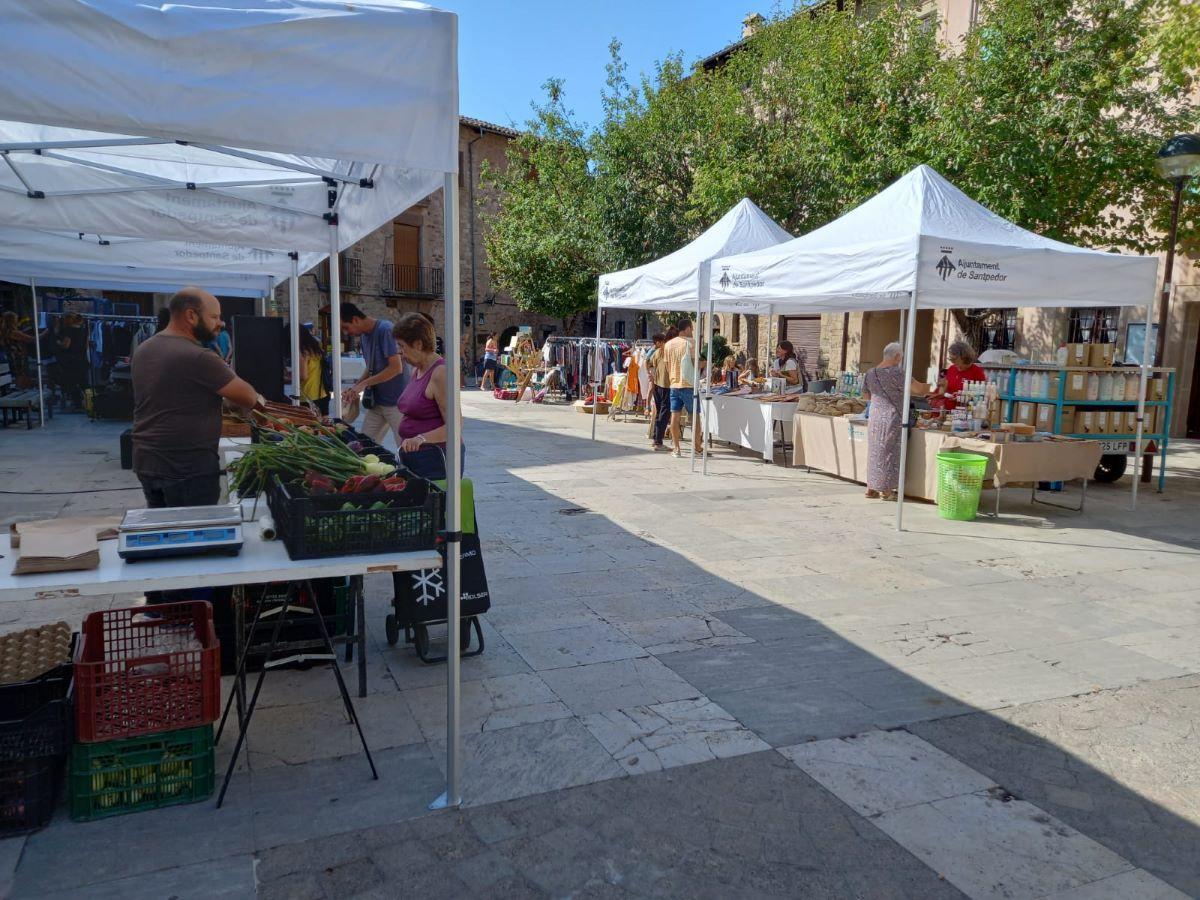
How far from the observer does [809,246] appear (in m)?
8.55

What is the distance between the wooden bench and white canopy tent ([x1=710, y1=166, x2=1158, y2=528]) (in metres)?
11.1

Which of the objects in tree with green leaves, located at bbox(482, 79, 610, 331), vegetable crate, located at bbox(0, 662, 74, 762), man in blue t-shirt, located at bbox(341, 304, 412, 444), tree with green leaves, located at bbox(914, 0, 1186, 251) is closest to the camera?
vegetable crate, located at bbox(0, 662, 74, 762)

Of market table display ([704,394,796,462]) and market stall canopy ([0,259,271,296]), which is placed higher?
market stall canopy ([0,259,271,296])

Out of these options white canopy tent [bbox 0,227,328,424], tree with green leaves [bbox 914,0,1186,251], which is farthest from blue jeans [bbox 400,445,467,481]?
tree with green leaves [bbox 914,0,1186,251]

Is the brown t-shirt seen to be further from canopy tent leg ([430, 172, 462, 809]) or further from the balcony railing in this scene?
the balcony railing

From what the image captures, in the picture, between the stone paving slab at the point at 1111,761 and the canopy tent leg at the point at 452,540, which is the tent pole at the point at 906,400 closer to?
the stone paving slab at the point at 1111,761

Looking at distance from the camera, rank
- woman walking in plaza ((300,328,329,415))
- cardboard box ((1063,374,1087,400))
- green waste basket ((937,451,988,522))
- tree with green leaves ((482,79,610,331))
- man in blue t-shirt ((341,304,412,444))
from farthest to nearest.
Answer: tree with green leaves ((482,79,610,331)) → woman walking in plaza ((300,328,329,415)) → cardboard box ((1063,374,1087,400)) → green waste basket ((937,451,988,522)) → man in blue t-shirt ((341,304,412,444))

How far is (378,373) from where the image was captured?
262 inches

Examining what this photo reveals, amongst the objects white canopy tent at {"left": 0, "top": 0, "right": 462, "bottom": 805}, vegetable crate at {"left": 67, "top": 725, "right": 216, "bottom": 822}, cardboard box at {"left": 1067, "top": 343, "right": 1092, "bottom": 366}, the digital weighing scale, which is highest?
white canopy tent at {"left": 0, "top": 0, "right": 462, "bottom": 805}

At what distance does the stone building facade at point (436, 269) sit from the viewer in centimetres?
3114

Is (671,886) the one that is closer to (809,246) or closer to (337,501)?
(337,501)

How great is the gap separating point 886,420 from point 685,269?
3.17 m

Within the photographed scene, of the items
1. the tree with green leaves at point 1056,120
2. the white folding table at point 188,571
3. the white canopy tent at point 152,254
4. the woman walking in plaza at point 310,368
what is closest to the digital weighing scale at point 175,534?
Answer: the white folding table at point 188,571

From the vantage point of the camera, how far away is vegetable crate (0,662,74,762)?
2760mm
